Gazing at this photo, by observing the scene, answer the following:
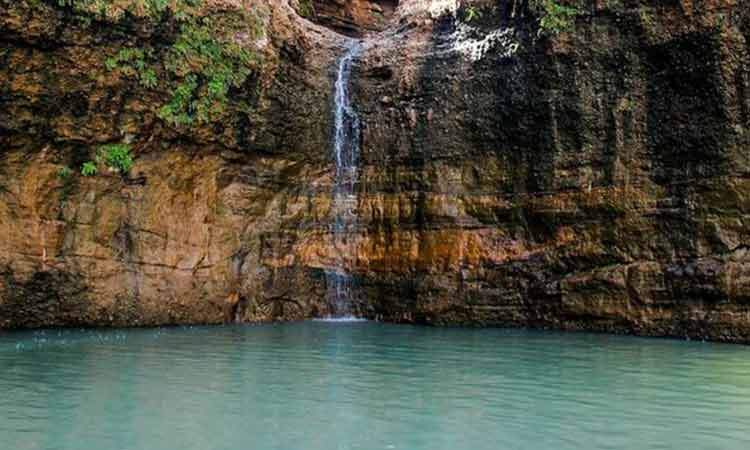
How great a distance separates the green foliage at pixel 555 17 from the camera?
1209 centimetres

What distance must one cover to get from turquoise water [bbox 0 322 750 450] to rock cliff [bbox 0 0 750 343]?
183cm

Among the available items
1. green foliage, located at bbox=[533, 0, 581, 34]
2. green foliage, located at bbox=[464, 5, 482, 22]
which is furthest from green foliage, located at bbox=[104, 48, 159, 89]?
green foliage, located at bbox=[533, 0, 581, 34]

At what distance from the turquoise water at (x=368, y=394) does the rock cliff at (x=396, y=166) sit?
1833mm

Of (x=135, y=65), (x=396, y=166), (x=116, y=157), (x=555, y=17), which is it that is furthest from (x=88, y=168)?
(x=555, y=17)

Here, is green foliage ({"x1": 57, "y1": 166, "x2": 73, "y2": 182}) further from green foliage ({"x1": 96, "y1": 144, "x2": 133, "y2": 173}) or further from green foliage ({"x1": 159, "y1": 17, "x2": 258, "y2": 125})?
green foliage ({"x1": 159, "y1": 17, "x2": 258, "y2": 125})

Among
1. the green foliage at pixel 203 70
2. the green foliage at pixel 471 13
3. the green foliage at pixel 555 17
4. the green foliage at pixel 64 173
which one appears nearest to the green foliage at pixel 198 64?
the green foliage at pixel 203 70

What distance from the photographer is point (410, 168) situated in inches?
530

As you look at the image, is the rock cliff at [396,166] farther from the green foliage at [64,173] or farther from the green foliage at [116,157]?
the green foliage at [116,157]

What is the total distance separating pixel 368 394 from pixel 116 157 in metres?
7.52

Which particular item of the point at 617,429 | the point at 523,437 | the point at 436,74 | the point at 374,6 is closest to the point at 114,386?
the point at 523,437

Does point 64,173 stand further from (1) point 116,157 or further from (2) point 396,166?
(2) point 396,166

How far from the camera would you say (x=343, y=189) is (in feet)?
45.9

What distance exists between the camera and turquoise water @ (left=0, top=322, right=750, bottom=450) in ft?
15.5

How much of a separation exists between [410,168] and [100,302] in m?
5.87
